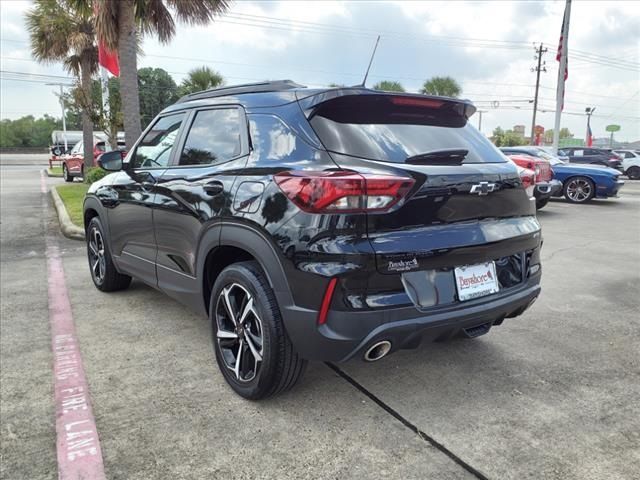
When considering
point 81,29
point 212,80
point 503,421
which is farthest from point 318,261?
point 212,80

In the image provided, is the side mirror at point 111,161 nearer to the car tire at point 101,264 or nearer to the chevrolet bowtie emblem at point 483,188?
the car tire at point 101,264

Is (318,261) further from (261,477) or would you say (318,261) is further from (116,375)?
(116,375)

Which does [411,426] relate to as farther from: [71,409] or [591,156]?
[591,156]

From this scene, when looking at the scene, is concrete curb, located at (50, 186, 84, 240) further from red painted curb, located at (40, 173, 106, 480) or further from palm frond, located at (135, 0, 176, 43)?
palm frond, located at (135, 0, 176, 43)

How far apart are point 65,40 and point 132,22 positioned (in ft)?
34.0

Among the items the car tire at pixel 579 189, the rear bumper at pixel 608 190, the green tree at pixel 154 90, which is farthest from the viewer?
the green tree at pixel 154 90

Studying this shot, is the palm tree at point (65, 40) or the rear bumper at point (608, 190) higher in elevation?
the palm tree at point (65, 40)

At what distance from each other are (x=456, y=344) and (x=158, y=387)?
208 centimetres

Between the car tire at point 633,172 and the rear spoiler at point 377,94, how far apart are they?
27.4 metres

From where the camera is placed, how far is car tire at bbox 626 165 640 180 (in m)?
25.5

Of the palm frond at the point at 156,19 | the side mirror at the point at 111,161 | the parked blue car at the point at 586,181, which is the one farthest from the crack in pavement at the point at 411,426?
the parked blue car at the point at 586,181

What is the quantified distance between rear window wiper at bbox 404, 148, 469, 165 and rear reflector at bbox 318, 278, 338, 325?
0.73 m

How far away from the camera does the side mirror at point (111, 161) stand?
4.13 meters

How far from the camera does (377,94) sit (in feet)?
8.72
